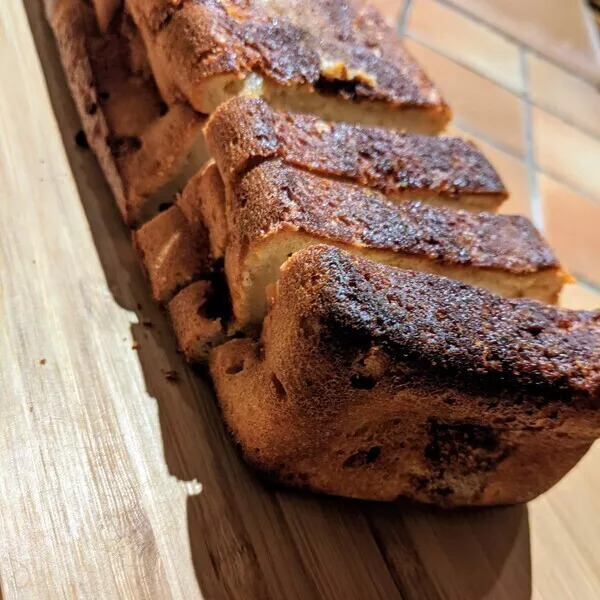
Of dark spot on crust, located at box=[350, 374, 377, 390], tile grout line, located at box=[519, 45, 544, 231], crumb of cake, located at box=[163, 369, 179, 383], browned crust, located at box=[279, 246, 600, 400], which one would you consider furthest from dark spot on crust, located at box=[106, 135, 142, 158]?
tile grout line, located at box=[519, 45, 544, 231]

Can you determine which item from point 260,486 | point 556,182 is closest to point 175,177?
point 260,486

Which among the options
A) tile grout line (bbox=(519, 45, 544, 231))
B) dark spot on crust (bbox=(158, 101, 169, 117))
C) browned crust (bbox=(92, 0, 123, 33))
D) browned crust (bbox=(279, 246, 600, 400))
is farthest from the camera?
tile grout line (bbox=(519, 45, 544, 231))

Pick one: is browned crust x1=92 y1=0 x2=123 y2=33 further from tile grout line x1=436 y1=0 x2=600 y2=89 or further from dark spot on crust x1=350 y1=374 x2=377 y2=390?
tile grout line x1=436 y1=0 x2=600 y2=89

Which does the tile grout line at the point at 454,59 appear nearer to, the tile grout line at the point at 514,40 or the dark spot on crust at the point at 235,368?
the tile grout line at the point at 514,40

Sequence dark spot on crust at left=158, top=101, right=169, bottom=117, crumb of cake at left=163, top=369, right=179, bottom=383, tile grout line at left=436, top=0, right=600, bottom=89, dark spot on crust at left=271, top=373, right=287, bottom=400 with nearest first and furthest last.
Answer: dark spot on crust at left=271, top=373, right=287, bottom=400 < crumb of cake at left=163, top=369, right=179, bottom=383 < dark spot on crust at left=158, top=101, right=169, bottom=117 < tile grout line at left=436, top=0, right=600, bottom=89

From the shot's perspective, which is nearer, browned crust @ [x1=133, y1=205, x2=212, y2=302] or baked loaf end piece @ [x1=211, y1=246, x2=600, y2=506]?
baked loaf end piece @ [x1=211, y1=246, x2=600, y2=506]

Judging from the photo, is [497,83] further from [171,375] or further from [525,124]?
[171,375]

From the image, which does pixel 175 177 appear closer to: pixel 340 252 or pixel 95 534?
pixel 340 252

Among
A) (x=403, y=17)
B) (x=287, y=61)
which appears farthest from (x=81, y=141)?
(x=403, y=17)

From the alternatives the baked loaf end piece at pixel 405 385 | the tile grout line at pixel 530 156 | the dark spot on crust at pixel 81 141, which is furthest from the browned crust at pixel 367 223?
the tile grout line at pixel 530 156
